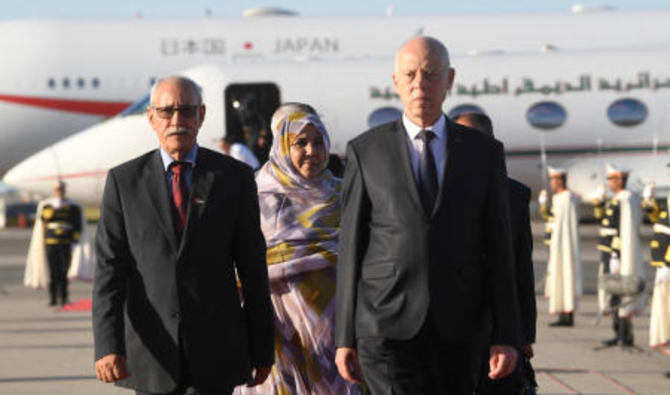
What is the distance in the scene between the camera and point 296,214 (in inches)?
227

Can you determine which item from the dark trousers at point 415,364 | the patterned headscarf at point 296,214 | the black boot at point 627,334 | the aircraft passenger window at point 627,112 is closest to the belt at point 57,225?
the black boot at point 627,334

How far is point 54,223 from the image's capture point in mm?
14977

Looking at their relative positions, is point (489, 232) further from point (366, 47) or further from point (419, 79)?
point (366, 47)

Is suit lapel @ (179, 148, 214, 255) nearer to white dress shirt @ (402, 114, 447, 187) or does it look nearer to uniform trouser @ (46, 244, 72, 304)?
white dress shirt @ (402, 114, 447, 187)

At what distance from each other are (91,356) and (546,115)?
40.9 ft

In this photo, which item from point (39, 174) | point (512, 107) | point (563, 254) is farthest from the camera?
point (39, 174)

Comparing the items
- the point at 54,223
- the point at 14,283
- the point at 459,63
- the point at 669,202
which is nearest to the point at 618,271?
the point at 669,202

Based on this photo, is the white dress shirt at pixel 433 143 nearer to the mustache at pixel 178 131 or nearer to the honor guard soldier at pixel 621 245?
the mustache at pixel 178 131

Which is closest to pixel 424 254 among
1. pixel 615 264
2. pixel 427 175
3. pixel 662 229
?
pixel 427 175

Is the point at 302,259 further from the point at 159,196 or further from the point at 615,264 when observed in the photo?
the point at 615,264

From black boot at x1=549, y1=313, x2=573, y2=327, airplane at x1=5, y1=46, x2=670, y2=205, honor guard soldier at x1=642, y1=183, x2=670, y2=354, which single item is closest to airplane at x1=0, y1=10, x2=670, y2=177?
airplane at x1=5, y1=46, x2=670, y2=205

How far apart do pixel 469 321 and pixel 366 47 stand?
71.8 ft

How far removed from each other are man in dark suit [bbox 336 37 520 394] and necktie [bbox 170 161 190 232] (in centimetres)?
59

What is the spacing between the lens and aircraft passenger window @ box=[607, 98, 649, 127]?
21.8 metres
